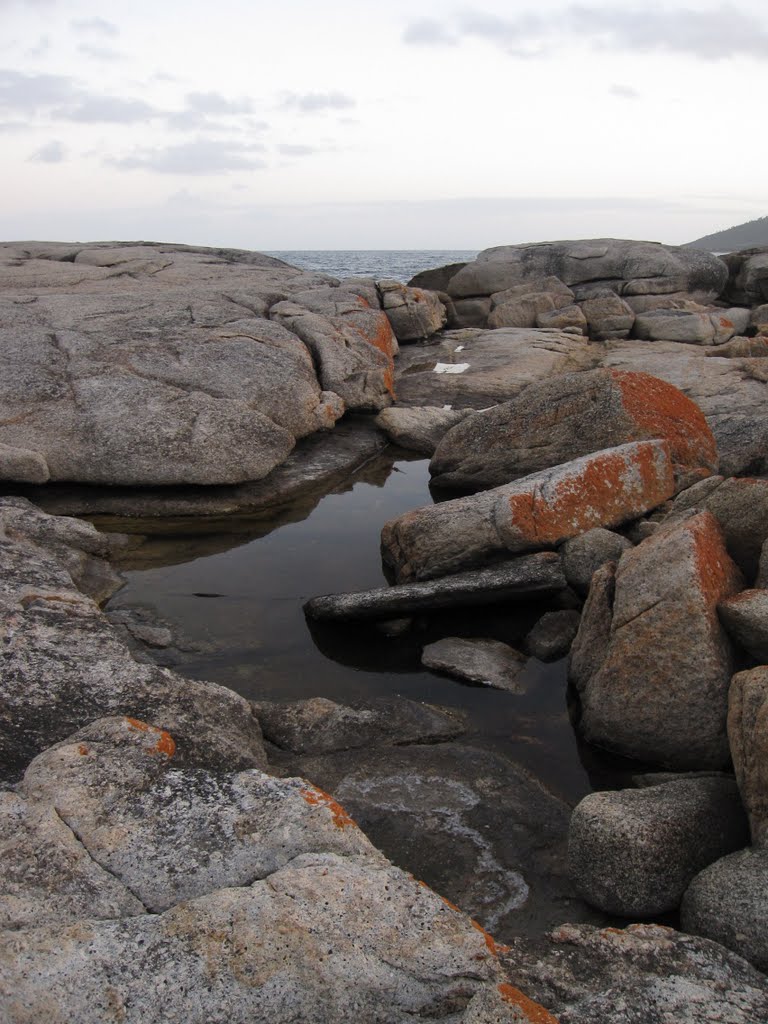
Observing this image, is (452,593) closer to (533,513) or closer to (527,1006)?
(533,513)

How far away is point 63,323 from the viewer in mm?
11719

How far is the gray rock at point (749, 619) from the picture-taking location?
4.81 meters

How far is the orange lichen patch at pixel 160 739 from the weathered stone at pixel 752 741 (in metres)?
2.90

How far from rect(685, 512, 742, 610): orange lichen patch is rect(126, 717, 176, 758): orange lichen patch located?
335 cm

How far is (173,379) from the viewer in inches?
413

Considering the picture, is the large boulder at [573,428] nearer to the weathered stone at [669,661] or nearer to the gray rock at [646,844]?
the weathered stone at [669,661]

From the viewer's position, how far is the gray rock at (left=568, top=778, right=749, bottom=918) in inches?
154

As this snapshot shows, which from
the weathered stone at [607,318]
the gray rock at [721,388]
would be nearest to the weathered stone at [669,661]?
the gray rock at [721,388]

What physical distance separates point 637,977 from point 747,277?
26757 millimetres

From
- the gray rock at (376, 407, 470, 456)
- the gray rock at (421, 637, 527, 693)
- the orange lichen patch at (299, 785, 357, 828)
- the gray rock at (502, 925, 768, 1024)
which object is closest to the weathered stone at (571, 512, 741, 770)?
the gray rock at (421, 637, 527, 693)

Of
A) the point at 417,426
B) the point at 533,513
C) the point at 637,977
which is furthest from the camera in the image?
the point at 417,426

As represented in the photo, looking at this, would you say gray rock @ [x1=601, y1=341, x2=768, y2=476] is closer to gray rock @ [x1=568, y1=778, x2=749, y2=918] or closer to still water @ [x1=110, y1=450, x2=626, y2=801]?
still water @ [x1=110, y1=450, x2=626, y2=801]

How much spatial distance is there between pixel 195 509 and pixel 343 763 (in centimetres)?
494

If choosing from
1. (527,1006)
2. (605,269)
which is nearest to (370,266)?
(605,269)
